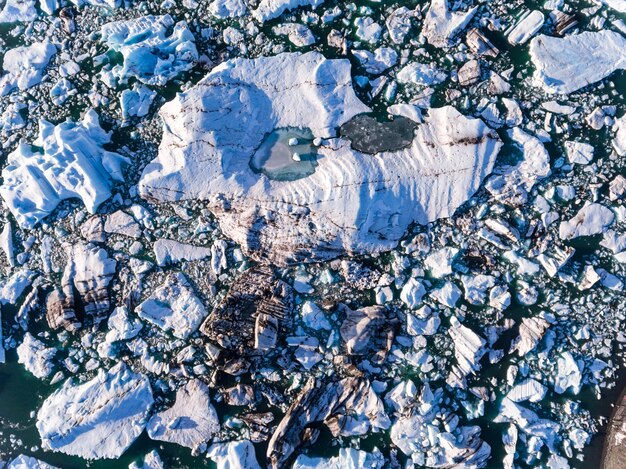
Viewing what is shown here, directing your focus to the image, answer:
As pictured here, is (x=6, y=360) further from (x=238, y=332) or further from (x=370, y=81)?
(x=370, y=81)

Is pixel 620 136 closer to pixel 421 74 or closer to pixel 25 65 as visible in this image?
pixel 421 74

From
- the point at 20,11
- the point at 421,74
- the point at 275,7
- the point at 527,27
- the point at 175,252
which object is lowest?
the point at 175,252

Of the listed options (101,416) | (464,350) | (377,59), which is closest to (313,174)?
(377,59)

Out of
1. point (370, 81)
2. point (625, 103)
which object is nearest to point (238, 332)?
point (370, 81)

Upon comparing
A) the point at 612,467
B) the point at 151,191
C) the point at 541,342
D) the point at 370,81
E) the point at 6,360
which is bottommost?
the point at 612,467

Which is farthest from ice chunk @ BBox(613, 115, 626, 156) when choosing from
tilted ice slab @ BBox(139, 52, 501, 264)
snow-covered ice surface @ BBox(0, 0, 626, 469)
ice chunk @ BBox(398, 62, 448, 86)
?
ice chunk @ BBox(398, 62, 448, 86)

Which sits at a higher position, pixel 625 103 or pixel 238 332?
pixel 625 103

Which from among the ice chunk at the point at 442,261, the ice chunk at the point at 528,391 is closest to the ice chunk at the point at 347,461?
the ice chunk at the point at 528,391
